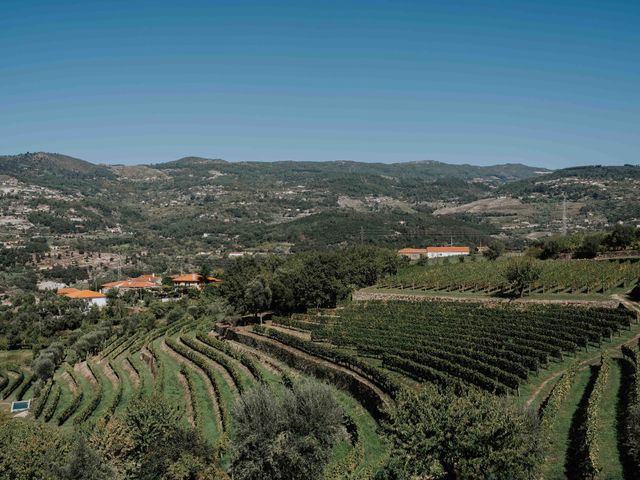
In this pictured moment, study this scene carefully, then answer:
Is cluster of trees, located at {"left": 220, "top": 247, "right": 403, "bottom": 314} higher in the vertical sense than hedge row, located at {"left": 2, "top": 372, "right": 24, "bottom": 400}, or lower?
higher

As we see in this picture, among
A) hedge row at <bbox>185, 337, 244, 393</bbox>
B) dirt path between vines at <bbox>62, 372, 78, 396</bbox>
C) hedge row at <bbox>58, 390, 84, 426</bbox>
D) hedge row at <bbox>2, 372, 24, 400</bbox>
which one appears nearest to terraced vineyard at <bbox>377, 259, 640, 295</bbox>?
hedge row at <bbox>185, 337, 244, 393</bbox>

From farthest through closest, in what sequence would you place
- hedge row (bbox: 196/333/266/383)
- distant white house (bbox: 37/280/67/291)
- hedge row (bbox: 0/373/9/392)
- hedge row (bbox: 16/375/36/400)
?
distant white house (bbox: 37/280/67/291)
hedge row (bbox: 0/373/9/392)
hedge row (bbox: 16/375/36/400)
hedge row (bbox: 196/333/266/383)

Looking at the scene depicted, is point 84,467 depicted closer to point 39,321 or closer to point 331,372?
point 331,372

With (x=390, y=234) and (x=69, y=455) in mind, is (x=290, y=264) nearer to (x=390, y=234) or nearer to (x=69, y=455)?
(x=69, y=455)

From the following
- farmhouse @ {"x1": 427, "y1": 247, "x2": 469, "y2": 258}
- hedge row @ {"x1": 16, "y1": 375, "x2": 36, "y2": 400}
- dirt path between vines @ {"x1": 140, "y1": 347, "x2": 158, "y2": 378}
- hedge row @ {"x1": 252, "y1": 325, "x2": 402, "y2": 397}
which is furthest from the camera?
farmhouse @ {"x1": 427, "y1": 247, "x2": 469, "y2": 258}

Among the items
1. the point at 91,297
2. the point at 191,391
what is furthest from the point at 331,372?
the point at 91,297

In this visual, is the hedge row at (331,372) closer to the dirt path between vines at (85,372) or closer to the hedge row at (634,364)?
the hedge row at (634,364)

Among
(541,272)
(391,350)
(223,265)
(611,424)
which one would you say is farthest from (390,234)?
(611,424)

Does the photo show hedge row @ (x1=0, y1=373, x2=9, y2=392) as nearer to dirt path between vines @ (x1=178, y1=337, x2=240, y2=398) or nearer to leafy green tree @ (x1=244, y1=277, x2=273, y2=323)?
dirt path between vines @ (x1=178, y1=337, x2=240, y2=398)
